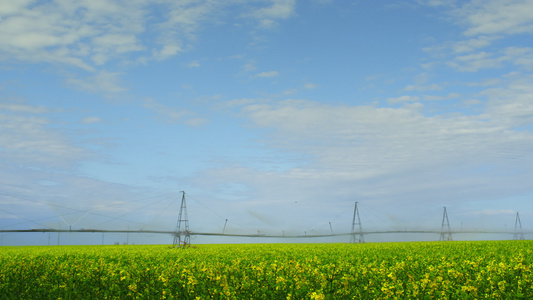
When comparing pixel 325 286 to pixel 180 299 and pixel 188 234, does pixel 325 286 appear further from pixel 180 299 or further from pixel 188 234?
pixel 188 234

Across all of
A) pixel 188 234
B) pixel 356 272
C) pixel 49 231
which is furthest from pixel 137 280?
pixel 49 231

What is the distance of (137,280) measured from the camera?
1445 cm

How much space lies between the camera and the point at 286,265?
1545 centimetres

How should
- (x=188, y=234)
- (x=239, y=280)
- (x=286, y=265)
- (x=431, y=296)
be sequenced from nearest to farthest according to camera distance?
1. (x=431, y=296)
2. (x=239, y=280)
3. (x=286, y=265)
4. (x=188, y=234)

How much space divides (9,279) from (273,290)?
39.5 feet

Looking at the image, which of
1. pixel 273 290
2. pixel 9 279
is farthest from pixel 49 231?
pixel 273 290

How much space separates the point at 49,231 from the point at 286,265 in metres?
153

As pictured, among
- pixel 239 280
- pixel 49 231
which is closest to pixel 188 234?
pixel 239 280

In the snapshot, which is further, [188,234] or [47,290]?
[188,234]

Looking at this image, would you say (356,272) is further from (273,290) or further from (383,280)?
(273,290)

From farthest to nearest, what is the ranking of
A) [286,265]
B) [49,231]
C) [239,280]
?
[49,231], [286,265], [239,280]

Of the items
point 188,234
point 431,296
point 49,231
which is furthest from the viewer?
point 49,231

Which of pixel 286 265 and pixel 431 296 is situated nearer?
pixel 431 296

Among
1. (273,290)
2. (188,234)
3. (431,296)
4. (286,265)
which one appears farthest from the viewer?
(188,234)
